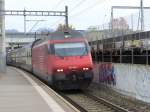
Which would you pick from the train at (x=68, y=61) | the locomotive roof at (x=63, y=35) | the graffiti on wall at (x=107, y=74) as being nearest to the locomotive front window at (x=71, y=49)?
the train at (x=68, y=61)

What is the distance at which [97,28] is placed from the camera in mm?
40625

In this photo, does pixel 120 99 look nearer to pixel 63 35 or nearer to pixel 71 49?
pixel 71 49

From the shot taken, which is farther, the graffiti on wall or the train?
the graffiti on wall

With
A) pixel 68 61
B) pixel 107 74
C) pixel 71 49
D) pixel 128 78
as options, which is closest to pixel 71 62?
pixel 68 61

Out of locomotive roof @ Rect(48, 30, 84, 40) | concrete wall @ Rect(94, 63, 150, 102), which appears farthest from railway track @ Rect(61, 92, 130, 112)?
locomotive roof @ Rect(48, 30, 84, 40)

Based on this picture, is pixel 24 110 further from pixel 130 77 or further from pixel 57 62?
pixel 57 62

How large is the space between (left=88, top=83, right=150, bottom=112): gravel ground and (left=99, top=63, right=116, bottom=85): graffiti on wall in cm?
39

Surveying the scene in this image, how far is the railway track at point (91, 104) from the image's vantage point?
57.7 feet

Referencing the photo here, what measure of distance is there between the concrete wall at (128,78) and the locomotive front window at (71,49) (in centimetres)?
176

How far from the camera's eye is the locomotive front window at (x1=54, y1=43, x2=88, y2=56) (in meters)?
24.6

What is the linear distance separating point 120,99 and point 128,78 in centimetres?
112

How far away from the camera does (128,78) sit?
72.3 feet

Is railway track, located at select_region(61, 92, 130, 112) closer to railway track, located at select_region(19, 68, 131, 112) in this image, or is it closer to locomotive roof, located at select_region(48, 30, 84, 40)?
A: railway track, located at select_region(19, 68, 131, 112)

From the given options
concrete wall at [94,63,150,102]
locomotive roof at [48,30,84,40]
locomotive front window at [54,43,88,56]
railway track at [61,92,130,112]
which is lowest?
railway track at [61,92,130,112]
